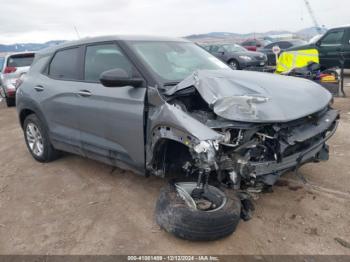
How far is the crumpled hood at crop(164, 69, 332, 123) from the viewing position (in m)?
2.63

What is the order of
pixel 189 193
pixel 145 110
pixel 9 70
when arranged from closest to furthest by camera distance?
pixel 189 193 → pixel 145 110 → pixel 9 70

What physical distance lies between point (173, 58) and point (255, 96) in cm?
133

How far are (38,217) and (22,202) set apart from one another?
51 centimetres

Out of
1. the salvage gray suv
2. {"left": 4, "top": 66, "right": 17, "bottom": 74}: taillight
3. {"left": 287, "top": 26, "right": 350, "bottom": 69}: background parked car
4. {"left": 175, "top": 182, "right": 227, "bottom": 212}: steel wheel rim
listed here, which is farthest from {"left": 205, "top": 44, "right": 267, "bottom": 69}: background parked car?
{"left": 175, "top": 182, "right": 227, "bottom": 212}: steel wheel rim

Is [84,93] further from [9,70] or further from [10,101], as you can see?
[10,101]

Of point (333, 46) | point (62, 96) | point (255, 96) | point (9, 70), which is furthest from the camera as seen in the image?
point (333, 46)

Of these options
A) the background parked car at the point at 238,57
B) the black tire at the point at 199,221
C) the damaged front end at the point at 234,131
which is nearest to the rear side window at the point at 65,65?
the damaged front end at the point at 234,131

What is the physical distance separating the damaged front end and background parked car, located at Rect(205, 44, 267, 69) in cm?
1285

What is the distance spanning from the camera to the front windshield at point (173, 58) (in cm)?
341

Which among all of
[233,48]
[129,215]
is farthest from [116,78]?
[233,48]

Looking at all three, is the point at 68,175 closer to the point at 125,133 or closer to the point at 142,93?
the point at 125,133

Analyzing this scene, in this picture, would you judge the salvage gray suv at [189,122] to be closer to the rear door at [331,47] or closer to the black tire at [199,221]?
the black tire at [199,221]

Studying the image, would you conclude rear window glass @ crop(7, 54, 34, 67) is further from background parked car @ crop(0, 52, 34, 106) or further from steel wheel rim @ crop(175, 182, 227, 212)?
steel wheel rim @ crop(175, 182, 227, 212)

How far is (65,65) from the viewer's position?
14.2 feet
